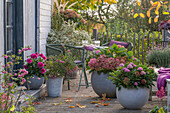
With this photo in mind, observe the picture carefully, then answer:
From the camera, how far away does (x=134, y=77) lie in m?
4.33

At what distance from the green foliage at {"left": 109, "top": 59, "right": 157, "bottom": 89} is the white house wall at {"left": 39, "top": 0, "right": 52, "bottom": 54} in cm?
291

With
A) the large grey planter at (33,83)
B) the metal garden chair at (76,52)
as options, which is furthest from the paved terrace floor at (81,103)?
the metal garden chair at (76,52)

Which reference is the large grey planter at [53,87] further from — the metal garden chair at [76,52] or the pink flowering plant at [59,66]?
the metal garden chair at [76,52]

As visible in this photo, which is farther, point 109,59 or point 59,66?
point 59,66

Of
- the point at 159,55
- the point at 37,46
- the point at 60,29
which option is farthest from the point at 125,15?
the point at 37,46

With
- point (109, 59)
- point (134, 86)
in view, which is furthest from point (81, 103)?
point (134, 86)

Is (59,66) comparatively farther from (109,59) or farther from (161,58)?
(161,58)

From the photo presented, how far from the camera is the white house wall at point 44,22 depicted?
22.7ft

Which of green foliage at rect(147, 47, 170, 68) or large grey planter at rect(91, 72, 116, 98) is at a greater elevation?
green foliage at rect(147, 47, 170, 68)

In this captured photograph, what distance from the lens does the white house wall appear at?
6.91 metres

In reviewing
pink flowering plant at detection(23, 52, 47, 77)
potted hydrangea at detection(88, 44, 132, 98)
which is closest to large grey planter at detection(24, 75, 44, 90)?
pink flowering plant at detection(23, 52, 47, 77)

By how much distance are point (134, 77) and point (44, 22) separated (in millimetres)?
3562

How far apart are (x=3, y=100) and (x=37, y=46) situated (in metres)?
3.66

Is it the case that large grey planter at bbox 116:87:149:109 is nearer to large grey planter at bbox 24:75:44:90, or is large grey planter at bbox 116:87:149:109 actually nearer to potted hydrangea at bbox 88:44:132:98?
potted hydrangea at bbox 88:44:132:98
